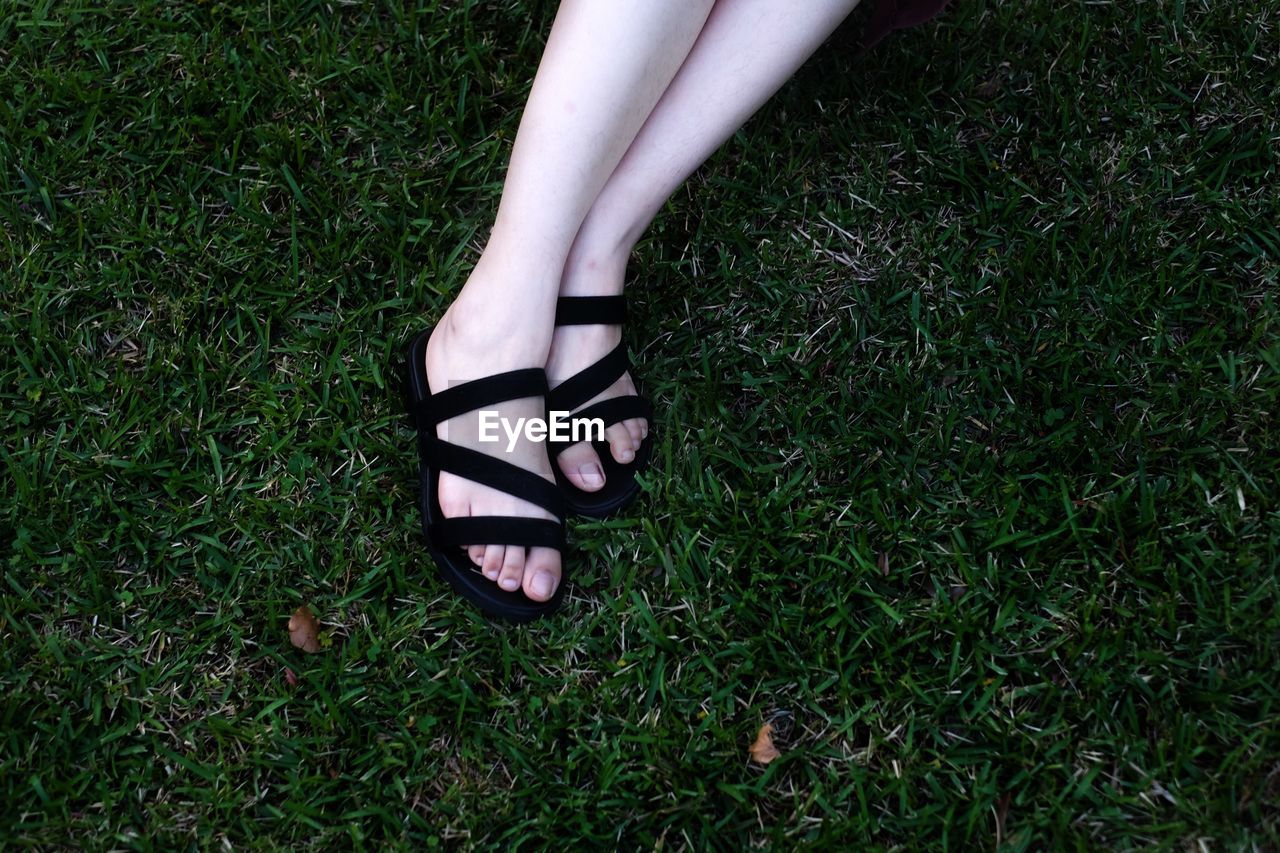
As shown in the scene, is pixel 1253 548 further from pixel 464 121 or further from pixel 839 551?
pixel 464 121

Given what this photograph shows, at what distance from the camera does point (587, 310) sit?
5.93ft

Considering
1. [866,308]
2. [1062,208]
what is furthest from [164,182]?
[1062,208]

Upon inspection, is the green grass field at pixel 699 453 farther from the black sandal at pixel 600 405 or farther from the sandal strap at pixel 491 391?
the sandal strap at pixel 491 391

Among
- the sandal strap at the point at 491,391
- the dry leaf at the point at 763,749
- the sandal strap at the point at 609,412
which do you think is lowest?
the dry leaf at the point at 763,749

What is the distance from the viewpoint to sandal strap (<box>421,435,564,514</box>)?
1738mm

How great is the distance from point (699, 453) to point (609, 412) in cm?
21

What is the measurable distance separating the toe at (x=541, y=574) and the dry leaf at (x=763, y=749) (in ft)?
1.53

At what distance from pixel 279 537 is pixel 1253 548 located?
1894mm

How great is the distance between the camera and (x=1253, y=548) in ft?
5.73

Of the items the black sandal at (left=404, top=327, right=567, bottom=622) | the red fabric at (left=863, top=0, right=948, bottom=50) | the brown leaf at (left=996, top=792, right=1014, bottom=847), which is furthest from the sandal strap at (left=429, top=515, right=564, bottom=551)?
the red fabric at (left=863, top=0, right=948, bottom=50)

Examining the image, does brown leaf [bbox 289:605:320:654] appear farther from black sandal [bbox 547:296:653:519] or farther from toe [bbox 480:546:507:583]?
black sandal [bbox 547:296:653:519]

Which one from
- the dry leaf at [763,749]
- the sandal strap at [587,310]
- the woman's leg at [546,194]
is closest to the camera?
the woman's leg at [546,194]

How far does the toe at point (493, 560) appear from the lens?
5.73 ft

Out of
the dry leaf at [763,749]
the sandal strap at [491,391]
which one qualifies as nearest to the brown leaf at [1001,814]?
the dry leaf at [763,749]
